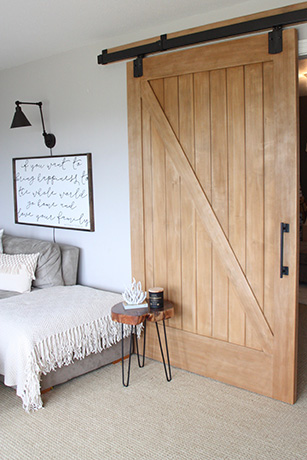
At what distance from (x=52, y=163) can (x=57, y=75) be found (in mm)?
764

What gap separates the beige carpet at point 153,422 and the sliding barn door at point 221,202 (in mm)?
213

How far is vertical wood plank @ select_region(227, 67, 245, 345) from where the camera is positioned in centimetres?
293

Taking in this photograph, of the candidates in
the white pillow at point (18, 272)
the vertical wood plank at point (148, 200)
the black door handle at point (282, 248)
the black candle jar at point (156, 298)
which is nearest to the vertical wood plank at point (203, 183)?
the black candle jar at point (156, 298)

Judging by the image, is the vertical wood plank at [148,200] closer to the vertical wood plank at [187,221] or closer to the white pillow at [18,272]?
the vertical wood plank at [187,221]

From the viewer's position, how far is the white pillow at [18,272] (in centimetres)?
384

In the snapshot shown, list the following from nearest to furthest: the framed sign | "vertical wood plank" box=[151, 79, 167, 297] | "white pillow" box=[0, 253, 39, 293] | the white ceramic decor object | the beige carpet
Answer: the beige carpet, the white ceramic decor object, "vertical wood plank" box=[151, 79, 167, 297], "white pillow" box=[0, 253, 39, 293], the framed sign

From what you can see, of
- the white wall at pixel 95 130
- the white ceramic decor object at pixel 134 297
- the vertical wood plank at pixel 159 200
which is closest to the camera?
the white ceramic decor object at pixel 134 297

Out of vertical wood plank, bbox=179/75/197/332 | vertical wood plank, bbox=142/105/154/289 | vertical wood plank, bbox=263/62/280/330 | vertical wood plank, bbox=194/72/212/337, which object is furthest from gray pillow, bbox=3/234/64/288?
vertical wood plank, bbox=263/62/280/330

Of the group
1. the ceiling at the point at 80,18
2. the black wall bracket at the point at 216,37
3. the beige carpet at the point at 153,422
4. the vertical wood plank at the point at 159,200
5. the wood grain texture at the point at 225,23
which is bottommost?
the beige carpet at the point at 153,422

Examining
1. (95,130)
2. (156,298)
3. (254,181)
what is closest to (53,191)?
(95,130)

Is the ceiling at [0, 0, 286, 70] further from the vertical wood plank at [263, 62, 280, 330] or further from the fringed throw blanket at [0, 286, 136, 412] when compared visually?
the fringed throw blanket at [0, 286, 136, 412]

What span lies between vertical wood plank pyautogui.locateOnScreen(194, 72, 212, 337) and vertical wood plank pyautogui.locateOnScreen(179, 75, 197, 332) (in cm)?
4

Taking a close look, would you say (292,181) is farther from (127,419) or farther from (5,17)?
(5,17)

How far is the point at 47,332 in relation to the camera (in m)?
3.02
